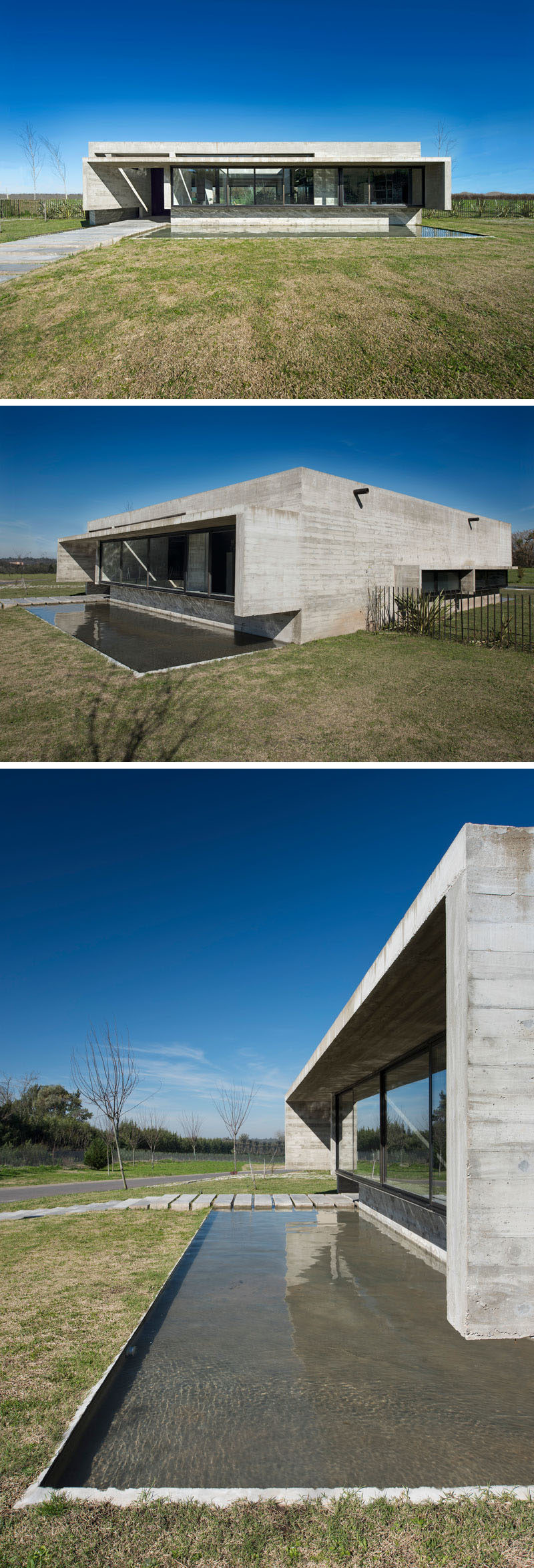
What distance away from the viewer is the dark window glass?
72.4 feet

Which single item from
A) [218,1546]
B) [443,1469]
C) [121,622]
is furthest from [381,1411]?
[121,622]

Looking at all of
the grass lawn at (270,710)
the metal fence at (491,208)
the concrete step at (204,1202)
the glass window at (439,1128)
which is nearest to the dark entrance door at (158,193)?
the metal fence at (491,208)

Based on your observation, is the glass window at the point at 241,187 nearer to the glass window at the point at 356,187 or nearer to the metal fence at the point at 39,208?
the glass window at the point at 356,187

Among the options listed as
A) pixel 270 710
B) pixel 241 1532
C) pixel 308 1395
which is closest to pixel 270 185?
pixel 270 710

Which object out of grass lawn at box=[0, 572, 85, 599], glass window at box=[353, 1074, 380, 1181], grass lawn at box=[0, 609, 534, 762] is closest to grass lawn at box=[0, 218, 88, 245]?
grass lawn at box=[0, 572, 85, 599]

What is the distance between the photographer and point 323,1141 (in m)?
17.7

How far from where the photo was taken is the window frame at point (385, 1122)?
696cm

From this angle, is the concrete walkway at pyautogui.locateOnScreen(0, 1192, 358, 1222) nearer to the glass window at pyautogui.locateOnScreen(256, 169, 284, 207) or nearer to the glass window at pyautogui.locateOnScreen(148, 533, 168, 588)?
the glass window at pyautogui.locateOnScreen(148, 533, 168, 588)

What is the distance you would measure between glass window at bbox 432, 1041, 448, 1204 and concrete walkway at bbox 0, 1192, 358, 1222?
4.27m

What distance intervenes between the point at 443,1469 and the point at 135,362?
12954 mm

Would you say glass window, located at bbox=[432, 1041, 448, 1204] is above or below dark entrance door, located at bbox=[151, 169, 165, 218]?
below

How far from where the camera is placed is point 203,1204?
34.6 feet

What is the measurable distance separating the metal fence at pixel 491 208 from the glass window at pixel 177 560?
55.0 ft

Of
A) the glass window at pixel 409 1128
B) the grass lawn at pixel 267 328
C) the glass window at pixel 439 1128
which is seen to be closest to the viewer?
the glass window at pixel 439 1128
